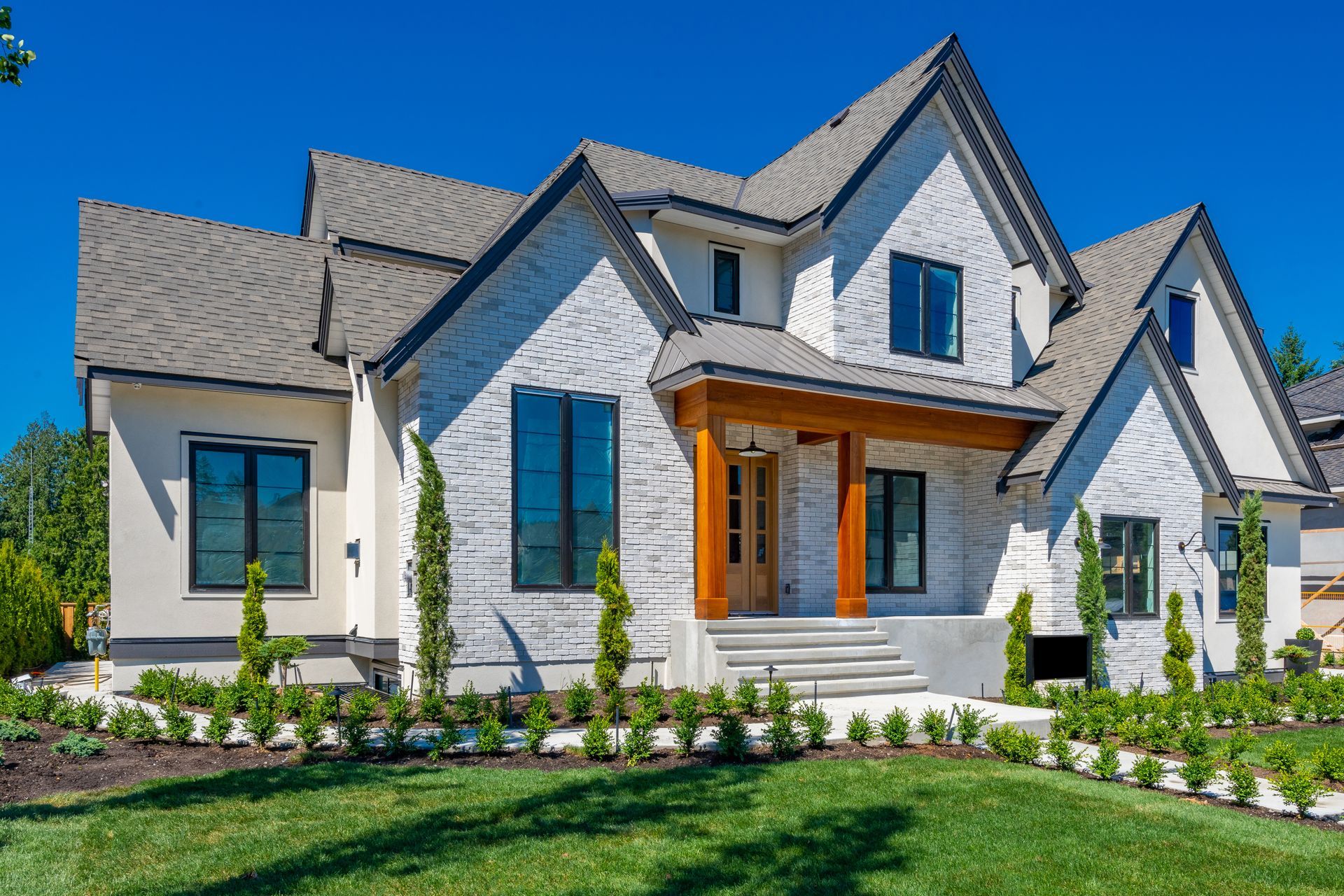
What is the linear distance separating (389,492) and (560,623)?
2704mm

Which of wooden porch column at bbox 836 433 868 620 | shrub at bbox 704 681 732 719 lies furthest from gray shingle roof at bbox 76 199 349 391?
wooden porch column at bbox 836 433 868 620

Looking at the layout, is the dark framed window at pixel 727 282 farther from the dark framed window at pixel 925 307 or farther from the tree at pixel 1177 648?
the tree at pixel 1177 648

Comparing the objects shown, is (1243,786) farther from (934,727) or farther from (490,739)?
(490,739)

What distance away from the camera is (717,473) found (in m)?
13.4

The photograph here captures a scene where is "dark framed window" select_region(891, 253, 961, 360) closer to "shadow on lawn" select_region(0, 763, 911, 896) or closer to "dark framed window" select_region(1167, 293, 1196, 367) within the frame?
"dark framed window" select_region(1167, 293, 1196, 367)

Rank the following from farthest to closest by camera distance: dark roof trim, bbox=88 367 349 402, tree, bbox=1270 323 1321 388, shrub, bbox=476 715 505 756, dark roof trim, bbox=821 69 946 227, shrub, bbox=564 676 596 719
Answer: tree, bbox=1270 323 1321 388 < dark roof trim, bbox=821 69 946 227 < dark roof trim, bbox=88 367 349 402 < shrub, bbox=564 676 596 719 < shrub, bbox=476 715 505 756

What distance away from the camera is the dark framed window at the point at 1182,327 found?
1972 centimetres

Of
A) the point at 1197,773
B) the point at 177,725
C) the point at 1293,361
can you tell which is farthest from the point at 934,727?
the point at 1293,361

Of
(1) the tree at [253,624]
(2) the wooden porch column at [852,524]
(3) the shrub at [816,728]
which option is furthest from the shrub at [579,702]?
(2) the wooden porch column at [852,524]

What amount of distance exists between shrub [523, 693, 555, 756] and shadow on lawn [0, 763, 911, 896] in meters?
0.96

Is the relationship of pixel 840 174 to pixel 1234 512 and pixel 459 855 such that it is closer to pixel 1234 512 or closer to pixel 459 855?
pixel 1234 512

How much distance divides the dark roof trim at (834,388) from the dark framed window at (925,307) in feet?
4.83

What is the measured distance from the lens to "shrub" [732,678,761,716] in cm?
1119

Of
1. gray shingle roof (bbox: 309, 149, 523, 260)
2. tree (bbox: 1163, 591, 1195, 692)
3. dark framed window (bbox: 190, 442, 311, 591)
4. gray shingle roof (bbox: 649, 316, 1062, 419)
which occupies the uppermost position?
gray shingle roof (bbox: 309, 149, 523, 260)
